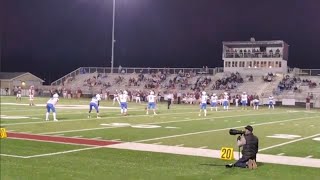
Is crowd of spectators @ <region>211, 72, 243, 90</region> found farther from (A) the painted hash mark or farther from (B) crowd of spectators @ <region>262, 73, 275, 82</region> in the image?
(A) the painted hash mark

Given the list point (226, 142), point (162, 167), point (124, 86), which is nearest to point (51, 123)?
point (226, 142)

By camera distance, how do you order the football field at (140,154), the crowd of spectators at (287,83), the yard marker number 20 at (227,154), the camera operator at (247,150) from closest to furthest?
the football field at (140,154)
the camera operator at (247,150)
the yard marker number 20 at (227,154)
the crowd of spectators at (287,83)

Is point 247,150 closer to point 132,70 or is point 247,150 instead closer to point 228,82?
point 228,82

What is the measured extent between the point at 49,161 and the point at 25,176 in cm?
168

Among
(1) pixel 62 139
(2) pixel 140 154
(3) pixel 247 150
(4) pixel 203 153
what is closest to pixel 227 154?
(3) pixel 247 150

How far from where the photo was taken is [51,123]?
20.4 meters

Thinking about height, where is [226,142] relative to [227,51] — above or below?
below

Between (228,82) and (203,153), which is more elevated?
(228,82)

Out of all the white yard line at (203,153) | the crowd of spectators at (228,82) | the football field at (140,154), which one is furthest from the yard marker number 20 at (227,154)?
the crowd of spectators at (228,82)

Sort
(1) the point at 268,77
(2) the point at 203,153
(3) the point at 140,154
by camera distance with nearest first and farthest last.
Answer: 1. (3) the point at 140,154
2. (2) the point at 203,153
3. (1) the point at 268,77

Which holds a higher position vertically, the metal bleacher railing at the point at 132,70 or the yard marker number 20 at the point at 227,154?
the metal bleacher railing at the point at 132,70

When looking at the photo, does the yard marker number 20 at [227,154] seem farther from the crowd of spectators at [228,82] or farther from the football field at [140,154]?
the crowd of spectators at [228,82]

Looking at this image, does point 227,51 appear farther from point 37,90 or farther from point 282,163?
point 282,163

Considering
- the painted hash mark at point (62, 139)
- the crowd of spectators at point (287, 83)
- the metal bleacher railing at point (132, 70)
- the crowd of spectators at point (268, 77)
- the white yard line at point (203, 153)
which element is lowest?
the white yard line at point (203, 153)
